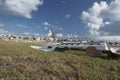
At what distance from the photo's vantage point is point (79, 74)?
12703 mm

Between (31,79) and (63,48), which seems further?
(63,48)

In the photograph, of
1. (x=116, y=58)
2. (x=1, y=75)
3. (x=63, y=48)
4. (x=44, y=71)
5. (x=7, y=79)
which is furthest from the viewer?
(x=63, y=48)

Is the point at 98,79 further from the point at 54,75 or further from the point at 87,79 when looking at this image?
the point at 54,75

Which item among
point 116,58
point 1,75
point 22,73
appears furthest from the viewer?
point 116,58

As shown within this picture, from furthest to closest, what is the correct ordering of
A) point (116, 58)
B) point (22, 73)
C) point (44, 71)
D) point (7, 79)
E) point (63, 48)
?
point (63, 48) → point (116, 58) → point (44, 71) → point (22, 73) → point (7, 79)

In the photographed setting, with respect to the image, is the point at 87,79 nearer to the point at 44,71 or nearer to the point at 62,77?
the point at 62,77

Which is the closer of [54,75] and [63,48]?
[54,75]

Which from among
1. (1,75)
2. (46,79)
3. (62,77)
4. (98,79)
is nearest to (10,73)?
(1,75)

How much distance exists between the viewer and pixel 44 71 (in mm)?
13141

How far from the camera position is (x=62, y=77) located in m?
11.8

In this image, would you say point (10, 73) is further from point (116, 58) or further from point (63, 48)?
point (63, 48)

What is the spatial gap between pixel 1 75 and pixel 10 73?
28.6 inches

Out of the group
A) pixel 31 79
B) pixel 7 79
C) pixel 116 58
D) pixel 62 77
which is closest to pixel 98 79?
pixel 62 77

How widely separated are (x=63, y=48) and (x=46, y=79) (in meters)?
24.2
